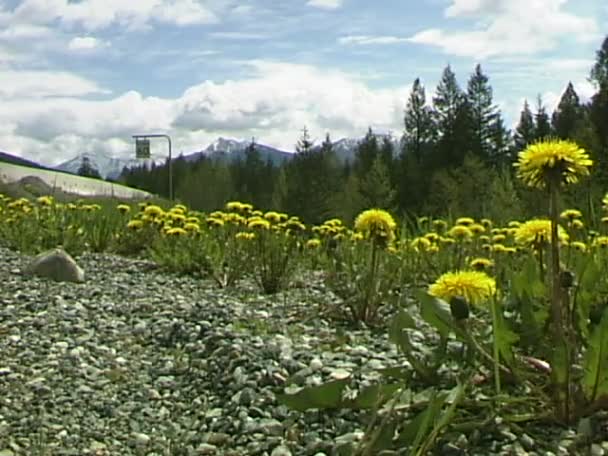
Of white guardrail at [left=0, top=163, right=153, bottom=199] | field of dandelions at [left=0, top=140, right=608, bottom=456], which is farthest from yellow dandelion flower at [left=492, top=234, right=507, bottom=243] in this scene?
white guardrail at [left=0, top=163, right=153, bottom=199]

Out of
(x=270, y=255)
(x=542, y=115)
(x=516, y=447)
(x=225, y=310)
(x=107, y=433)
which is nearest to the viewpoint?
(x=516, y=447)

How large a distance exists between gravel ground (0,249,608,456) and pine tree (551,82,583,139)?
3715 cm

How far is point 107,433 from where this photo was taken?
7.33 ft

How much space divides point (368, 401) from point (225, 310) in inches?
60.2

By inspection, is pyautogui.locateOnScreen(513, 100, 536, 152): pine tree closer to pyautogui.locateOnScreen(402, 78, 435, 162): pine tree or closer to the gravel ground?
pyautogui.locateOnScreen(402, 78, 435, 162): pine tree

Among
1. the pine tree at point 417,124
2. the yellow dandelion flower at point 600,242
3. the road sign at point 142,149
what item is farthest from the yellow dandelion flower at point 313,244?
the pine tree at point 417,124

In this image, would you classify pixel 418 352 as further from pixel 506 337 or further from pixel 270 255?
pixel 270 255

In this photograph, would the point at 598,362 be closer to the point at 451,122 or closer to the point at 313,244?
the point at 313,244

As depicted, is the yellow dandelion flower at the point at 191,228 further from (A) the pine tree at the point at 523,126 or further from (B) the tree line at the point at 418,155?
(A) the pine tree at the point at 523,126

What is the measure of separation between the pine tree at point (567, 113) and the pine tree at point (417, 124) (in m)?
6.97

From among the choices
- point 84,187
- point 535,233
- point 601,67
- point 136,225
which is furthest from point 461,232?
point 601,67

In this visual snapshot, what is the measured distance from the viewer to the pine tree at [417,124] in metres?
46.8

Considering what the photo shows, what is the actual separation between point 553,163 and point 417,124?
46.5 meters

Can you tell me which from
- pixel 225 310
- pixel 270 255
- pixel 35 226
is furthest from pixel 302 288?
pixel 35 226
